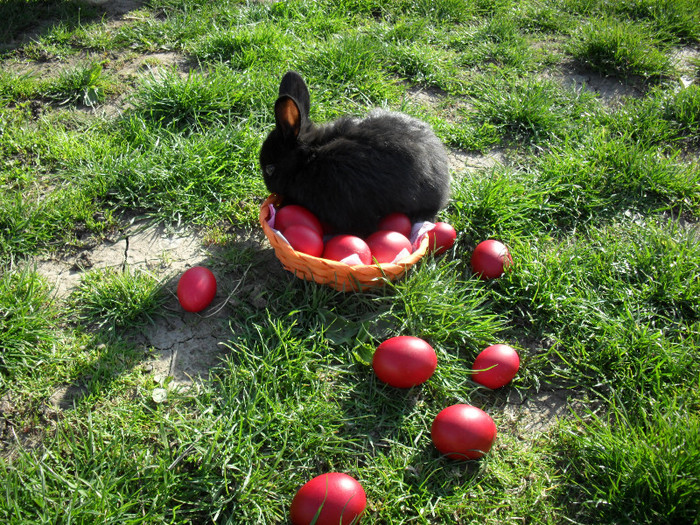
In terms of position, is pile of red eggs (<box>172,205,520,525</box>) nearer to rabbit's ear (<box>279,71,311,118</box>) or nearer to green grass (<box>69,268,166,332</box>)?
green grass (<box>69,268,166,332</box>)

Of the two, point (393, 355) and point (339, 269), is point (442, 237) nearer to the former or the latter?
point (339, 269)

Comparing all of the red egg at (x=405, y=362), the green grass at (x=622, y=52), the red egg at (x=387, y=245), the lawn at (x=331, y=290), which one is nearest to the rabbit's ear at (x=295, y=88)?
the lawn at (x=331, y=290)

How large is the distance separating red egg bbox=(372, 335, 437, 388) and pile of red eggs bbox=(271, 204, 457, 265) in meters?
0.53

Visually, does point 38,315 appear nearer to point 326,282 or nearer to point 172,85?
point 326,282

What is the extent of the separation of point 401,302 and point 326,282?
0.44m

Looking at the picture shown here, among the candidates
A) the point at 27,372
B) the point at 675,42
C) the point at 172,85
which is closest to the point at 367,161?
the point at 172,85

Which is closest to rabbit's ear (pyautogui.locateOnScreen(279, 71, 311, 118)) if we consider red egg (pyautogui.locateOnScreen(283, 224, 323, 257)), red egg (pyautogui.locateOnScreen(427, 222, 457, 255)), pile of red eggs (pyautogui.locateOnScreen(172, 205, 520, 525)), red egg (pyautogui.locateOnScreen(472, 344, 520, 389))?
pile of red eggs (pyautogui.locateOnScreen(172, 205, 520, 525))

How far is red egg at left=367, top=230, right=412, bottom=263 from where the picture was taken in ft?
10.00

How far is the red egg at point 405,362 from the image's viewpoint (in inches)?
101

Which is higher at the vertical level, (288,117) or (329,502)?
(288,117)

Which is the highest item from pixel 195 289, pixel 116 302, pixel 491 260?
pixel 491 260

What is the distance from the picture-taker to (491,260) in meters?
3.21

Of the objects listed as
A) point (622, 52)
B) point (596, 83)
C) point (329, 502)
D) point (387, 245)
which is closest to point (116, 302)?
point (387, 245)

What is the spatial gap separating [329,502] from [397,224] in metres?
1.70
